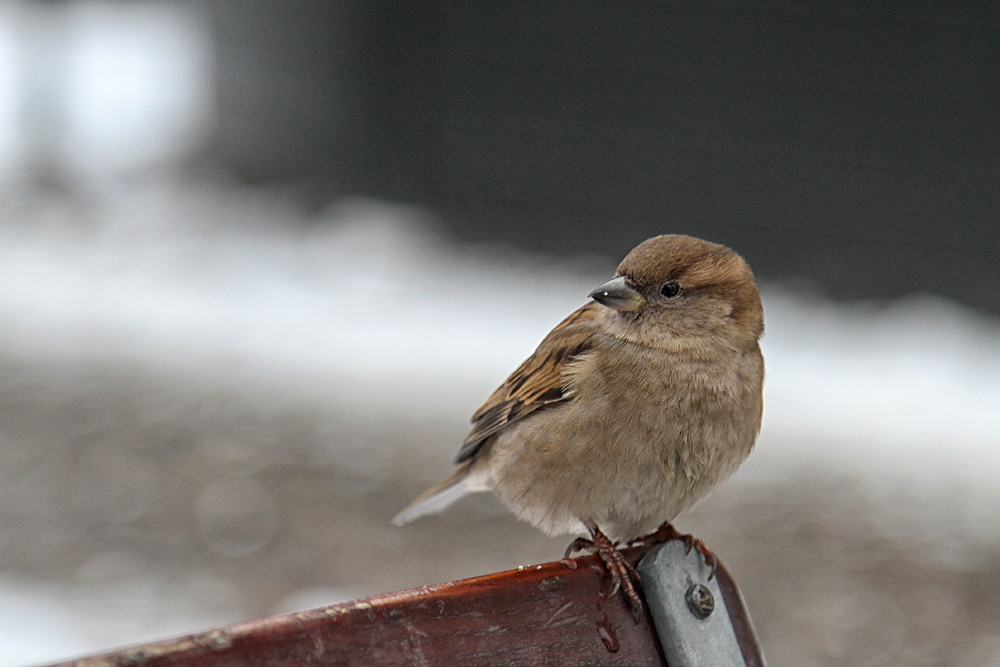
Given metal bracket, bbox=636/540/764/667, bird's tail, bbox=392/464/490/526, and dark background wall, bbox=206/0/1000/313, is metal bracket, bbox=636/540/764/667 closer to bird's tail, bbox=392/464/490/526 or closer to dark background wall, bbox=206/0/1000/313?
bird's tail, bbox=392/464/490/526

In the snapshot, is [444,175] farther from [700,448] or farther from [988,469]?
[700,448]

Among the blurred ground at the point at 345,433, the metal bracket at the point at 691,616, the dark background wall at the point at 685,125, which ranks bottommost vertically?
the metal bracket at the point at 691,616

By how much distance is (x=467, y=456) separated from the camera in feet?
11.2

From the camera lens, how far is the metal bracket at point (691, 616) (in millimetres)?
1974

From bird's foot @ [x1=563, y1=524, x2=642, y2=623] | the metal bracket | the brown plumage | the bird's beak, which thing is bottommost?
the metal bracket

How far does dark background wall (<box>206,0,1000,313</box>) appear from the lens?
29.8ft

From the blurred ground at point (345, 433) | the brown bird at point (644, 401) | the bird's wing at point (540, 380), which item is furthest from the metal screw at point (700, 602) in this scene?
the blurred ground at point (345, 433)

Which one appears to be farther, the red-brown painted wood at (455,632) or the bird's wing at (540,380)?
the bird's wing at (540,380)

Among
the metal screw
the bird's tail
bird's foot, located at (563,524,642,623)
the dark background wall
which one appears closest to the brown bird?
the bird's tail

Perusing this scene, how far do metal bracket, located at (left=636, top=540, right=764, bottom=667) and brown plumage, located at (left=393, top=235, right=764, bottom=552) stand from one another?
636 mm

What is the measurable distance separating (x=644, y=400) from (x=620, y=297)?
28cm

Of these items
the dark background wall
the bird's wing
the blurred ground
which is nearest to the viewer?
the bird's wing

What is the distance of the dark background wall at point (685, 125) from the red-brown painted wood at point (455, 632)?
301 inches

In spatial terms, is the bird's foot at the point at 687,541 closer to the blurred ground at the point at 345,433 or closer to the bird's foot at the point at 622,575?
the bird's foot at the point at 622,575
